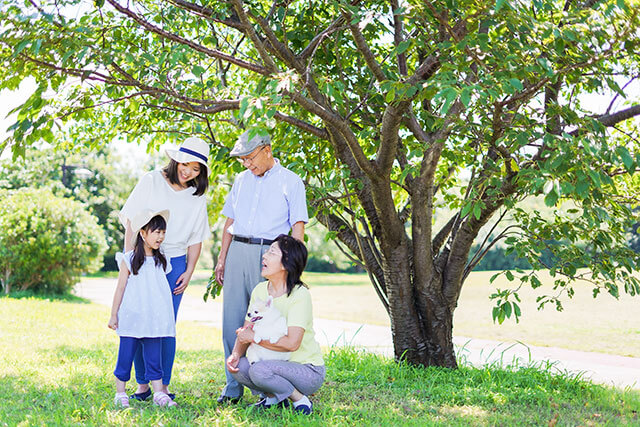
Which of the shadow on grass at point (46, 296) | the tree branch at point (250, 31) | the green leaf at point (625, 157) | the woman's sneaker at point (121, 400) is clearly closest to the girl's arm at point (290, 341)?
the woman's sneaker at point (121, 400)

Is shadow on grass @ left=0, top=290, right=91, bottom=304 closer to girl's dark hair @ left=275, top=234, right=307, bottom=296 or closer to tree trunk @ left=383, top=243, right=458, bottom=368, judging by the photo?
tree trunk @ left=383, top=243, right=458, bottom=368

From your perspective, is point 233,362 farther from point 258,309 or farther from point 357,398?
point 357,398

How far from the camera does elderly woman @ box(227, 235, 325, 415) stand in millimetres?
3770

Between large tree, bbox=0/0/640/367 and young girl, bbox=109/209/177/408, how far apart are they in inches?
33.4

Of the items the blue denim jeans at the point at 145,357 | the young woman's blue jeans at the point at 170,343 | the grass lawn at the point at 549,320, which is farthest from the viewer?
the grass lawn at the point at 549,320

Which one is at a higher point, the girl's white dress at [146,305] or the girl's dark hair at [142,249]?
the girl's dark hair at [142,249]

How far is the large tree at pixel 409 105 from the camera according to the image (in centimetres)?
359

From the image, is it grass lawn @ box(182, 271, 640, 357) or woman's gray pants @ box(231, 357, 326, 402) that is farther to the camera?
grass lawn @ box(182, 271, 640, 357)

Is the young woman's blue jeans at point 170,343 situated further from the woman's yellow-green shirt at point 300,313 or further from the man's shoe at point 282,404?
the man's shoe at point 282,404

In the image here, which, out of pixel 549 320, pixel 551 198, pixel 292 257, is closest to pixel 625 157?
pixel 551 198

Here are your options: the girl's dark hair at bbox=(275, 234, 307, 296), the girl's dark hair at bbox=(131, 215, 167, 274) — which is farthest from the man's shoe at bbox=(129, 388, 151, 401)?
the girl's dark hair at bbox=(275, 234, 307, 296)

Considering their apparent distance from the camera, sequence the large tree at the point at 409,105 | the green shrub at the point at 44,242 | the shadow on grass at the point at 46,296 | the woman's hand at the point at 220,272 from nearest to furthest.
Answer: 1. the large tree at the point at 409,105
2. the woman's hand at the point at 220,272
3. the shadow on grass at the point at 46,296
4. the green shrub at the point at 44,242

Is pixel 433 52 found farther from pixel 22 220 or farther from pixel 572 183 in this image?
pixel 22 220

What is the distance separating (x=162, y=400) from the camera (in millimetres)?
4059
